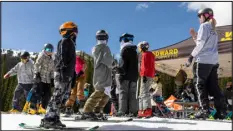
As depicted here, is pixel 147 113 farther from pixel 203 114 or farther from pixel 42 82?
pixel 42 82

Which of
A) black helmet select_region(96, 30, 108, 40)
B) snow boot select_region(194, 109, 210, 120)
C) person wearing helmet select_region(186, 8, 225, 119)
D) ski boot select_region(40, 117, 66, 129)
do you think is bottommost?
ski boot select_region(40, 117, 66, 129)

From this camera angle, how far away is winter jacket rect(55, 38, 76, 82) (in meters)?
4.10

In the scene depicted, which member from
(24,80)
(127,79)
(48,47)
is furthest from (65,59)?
(24,80)

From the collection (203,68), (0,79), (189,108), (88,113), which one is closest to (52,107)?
(88,113)

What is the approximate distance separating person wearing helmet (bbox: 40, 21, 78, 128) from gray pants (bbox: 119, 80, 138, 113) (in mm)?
2017

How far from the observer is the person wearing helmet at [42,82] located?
687 cm

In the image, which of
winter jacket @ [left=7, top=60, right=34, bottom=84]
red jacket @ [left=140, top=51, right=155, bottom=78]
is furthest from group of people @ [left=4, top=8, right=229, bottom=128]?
winter jacket @ [left=7, top=60, right=34, bottom=84]

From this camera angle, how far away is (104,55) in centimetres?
Result: 527

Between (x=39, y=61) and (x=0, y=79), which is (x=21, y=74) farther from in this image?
(x=0, y=79)

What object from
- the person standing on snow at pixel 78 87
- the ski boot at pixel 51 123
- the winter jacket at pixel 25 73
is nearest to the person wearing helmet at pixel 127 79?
the person standing on snow at pixel 78 87

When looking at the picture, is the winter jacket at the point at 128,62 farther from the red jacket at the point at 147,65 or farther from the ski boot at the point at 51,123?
the ski boot at the point at 51,123

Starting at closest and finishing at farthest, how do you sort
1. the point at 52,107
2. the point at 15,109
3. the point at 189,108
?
the point at 52,107 < the point at 15,109 < the point at 189,108

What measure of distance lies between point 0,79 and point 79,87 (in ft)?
32.6

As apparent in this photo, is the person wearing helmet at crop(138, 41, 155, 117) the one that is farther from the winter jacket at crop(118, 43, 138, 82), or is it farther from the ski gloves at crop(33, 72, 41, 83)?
the ski gloves at crop(33, 72, 41, 83)
